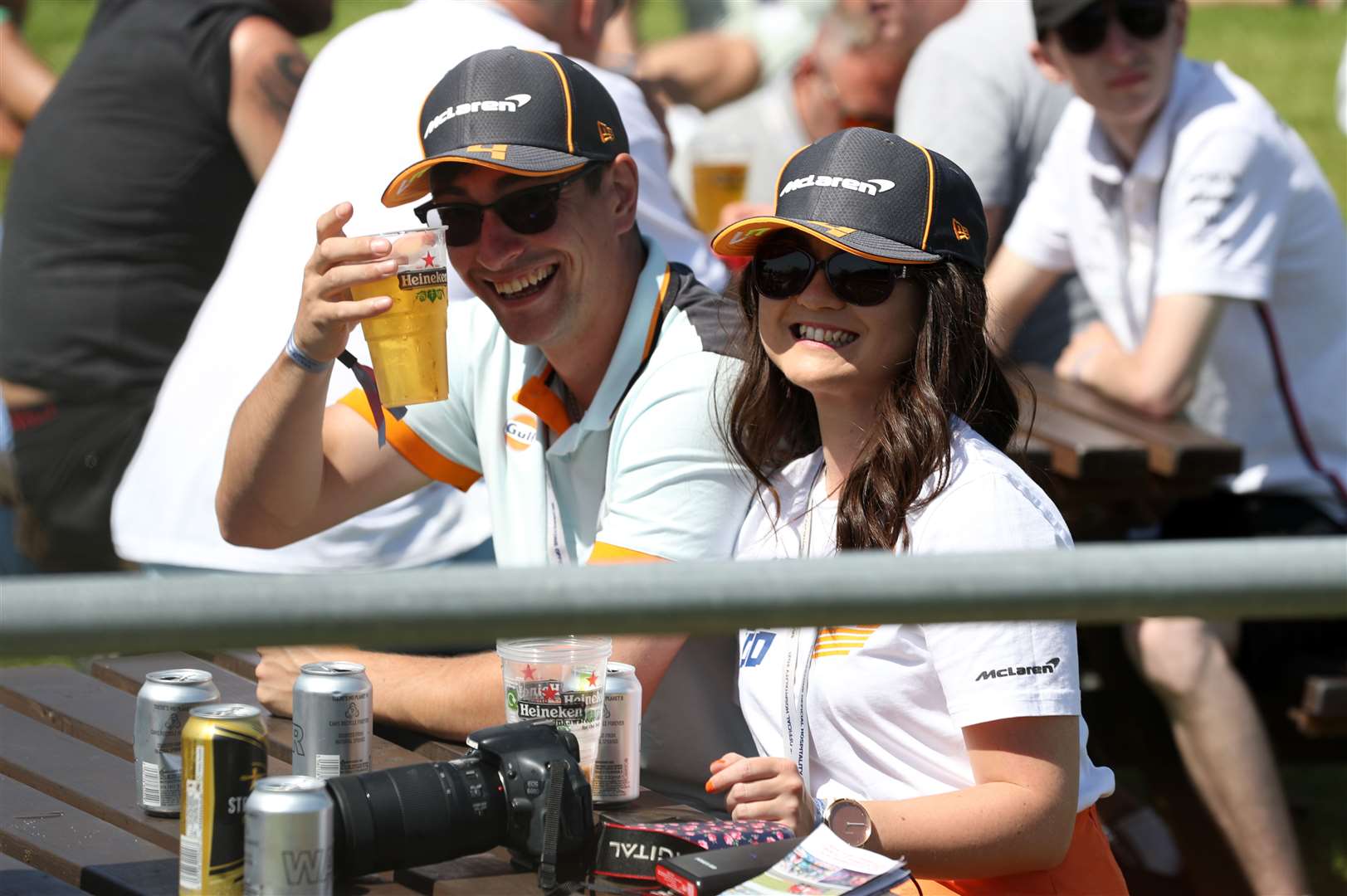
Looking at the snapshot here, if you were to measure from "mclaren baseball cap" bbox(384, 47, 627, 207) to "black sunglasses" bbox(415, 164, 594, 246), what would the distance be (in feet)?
0.15

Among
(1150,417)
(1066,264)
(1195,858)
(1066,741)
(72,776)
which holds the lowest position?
(1195,858)

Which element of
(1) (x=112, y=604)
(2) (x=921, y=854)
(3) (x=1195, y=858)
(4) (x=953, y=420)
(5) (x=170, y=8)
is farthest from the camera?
(5) (x=170, y=8)

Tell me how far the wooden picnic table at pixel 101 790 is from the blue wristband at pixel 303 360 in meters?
0.51

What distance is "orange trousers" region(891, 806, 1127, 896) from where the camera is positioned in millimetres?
2043

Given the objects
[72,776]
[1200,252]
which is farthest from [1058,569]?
[1200,252]

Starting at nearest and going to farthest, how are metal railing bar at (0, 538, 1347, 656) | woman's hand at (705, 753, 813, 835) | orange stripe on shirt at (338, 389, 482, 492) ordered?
metal railing bar at (0, 538, 1347, 656) < woman's hand at (705, 753, 813, 835) < orange stripe on shirt at (338, 389, 482, 492)

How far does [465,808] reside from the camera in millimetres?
1910

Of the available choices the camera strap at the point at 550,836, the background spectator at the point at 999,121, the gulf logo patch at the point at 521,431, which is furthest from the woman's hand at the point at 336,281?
the background spectator at the point at 999,121

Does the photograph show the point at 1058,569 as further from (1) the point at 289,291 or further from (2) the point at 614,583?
(1) the point at 289,291

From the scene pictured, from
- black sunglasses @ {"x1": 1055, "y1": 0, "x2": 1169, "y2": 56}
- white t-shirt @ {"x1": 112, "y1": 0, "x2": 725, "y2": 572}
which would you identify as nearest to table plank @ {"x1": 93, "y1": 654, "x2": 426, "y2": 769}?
white t-shirt @ {"x1": 112, "y1": 0, "x2": 725, "y2": 572}

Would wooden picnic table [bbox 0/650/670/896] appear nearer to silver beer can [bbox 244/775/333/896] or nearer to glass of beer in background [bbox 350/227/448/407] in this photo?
silver beer can [bbox 244/775/333/896]

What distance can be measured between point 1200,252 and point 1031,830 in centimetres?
207

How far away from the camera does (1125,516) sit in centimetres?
388

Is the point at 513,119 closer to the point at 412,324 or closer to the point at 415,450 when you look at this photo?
the point at 412,324
